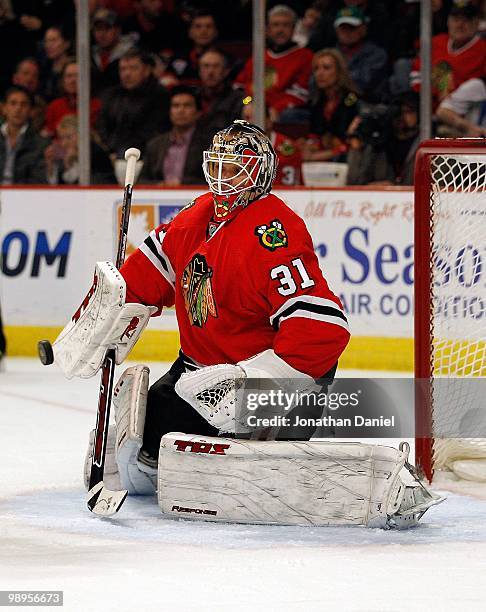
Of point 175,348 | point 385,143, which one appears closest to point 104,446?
point 175,348

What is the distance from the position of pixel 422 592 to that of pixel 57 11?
6228mm

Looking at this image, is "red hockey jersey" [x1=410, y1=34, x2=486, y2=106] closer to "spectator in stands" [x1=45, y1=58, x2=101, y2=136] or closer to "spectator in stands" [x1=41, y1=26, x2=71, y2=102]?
"spectator in stands" [x1=45, y1=58, x2=101, y2=136]

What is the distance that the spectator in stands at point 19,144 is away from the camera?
7848mm

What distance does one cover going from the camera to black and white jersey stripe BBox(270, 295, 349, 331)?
11.5ft

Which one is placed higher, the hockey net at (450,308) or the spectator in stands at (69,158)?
the spectator in stands at (69,158)

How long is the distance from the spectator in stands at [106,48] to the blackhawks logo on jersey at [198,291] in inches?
167

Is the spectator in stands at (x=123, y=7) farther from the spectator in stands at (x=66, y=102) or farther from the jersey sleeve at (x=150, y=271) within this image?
the jersey sleeve at (x=150, y=271)

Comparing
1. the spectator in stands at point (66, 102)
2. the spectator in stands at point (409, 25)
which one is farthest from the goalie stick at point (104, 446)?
the spectator in stands at point (66, 102)

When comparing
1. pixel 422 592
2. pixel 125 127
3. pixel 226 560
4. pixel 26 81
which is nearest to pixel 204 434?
pixel 226 560

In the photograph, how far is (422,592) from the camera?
2.83 metres

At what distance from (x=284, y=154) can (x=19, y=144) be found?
1.54 metres

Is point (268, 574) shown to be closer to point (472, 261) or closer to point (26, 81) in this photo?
point (472, 261)

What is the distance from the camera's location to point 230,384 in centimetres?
346

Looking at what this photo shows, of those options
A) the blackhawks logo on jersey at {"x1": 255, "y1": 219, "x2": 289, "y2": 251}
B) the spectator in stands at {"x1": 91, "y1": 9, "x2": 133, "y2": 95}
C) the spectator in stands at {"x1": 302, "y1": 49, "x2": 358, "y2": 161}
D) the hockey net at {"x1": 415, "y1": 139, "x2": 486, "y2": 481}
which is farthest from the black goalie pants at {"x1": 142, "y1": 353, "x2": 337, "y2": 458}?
the spectator in stands at {"x1": 91, "y1": 9, "x2": 133, "y2": 95}
